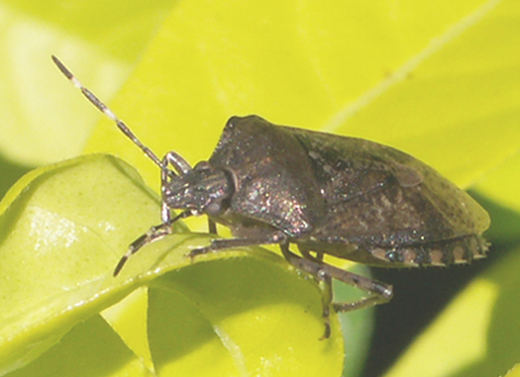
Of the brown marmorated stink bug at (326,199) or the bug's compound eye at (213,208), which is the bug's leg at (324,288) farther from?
the bug's compound eye at (213,208)

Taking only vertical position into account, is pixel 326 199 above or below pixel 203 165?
below

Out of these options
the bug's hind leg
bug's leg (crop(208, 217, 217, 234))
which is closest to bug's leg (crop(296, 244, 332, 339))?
the bug's hind leg

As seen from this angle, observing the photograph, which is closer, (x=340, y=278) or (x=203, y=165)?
(x=203, y=165)

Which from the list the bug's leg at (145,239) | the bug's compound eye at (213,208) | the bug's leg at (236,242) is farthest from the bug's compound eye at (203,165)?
the bug's leg at (145,239)

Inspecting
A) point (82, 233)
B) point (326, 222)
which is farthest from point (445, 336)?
point (82, 233)

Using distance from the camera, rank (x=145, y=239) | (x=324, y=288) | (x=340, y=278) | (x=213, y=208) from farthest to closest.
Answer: (x=340, y=278)
(x=213, y=208)
(x=324, y=288)
(x=145, y=239)

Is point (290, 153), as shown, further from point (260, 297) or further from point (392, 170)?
point (260, 297)

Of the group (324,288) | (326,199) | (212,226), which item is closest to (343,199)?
(326,199)

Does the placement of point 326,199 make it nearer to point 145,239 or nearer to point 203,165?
point 203,165
